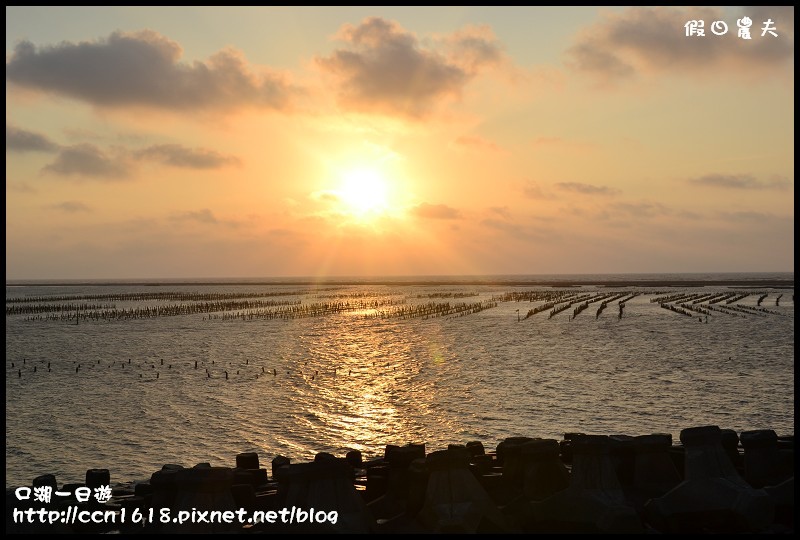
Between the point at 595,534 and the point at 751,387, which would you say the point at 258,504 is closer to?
the point at 595,534

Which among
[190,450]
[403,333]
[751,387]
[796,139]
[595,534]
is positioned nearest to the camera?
[796,139]

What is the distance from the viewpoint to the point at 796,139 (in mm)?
11500

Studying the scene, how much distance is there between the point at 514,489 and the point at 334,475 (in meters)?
4.78

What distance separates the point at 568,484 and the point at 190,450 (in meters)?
18.6

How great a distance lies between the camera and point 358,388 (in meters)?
45.6

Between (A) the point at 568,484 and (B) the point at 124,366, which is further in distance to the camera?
(B) the point at 124,366

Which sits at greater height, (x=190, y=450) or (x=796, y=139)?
(x=796, y=139)

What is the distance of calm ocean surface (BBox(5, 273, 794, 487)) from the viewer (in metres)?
30.6

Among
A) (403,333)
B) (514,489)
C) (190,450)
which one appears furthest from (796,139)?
(403,333)

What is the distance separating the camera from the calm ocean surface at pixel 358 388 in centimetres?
3056

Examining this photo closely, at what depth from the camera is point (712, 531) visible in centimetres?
1334

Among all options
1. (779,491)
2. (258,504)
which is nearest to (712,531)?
(779,491)

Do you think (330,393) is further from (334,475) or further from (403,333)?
(403,333)

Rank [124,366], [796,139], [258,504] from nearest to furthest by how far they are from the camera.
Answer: [796,139] → [258,504] → [124,366]
